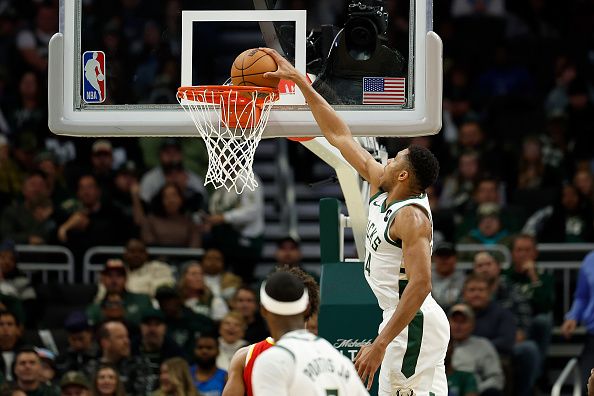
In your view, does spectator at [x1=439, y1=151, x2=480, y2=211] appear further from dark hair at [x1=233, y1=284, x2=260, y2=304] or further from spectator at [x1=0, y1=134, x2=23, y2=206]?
spectator at [x1=0, y1=134, x2=23, y2=206]

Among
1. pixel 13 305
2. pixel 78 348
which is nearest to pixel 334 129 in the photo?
pixel 78 348

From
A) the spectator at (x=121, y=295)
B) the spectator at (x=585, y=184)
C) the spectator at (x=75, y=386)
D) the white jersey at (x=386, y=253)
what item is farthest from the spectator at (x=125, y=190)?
the white jersey at (x=386, y=253)

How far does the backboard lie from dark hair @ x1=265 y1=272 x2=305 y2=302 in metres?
2.19

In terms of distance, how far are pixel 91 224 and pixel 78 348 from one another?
6.96 feet

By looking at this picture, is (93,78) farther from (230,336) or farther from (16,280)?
(16,280)

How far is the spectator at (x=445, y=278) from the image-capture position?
13.0 meters

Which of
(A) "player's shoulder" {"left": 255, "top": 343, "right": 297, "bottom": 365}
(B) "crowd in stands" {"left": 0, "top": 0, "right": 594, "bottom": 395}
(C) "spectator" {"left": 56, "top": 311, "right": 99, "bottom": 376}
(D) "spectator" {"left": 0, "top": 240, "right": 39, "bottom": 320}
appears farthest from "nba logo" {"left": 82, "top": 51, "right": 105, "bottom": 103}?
(D) "spectator" {"left": 0, "top": 240, "right": 39, "bottom": 320}

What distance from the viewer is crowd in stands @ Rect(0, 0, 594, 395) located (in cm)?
1232

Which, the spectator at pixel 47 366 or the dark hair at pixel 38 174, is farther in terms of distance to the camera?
the dark hair at pixel 38 174

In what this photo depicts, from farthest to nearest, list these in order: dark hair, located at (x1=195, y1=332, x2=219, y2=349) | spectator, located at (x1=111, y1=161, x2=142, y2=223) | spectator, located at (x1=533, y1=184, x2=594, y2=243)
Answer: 1. spectator, located at (x1=111, y1=161, x2=142, y2=223)
2. spectator, located at (x1=533, y1=184, x2=594, y2=243)
3. dark hair, located at (x1=195, y1=332, x2=219, y2=349)

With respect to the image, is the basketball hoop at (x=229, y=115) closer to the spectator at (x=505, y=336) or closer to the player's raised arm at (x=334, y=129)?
the player's raised arm at (x=334, y=129)

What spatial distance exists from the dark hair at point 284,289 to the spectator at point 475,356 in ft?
19.2

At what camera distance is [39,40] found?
1653 cm

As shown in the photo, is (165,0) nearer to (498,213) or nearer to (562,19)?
(498,213)
